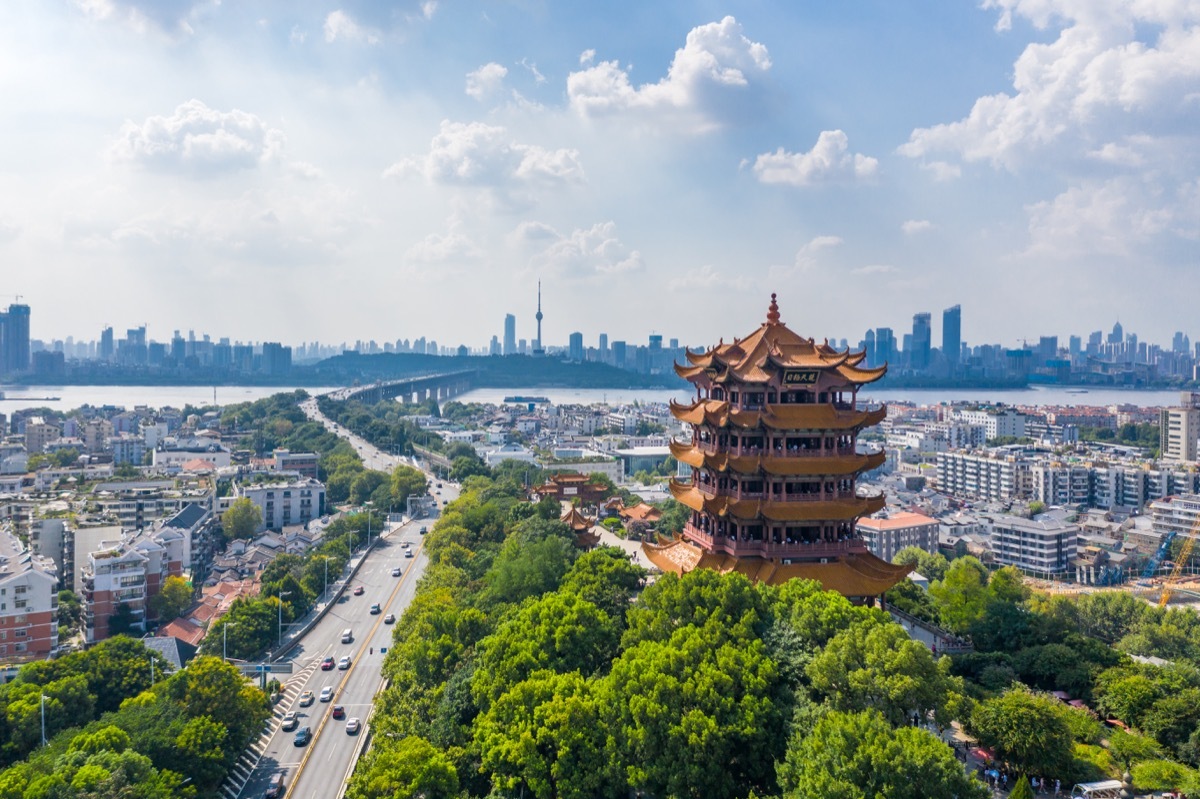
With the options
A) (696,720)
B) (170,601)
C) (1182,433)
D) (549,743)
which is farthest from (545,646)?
Answer: (1182,433)

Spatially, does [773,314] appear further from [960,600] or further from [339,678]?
[339,678]

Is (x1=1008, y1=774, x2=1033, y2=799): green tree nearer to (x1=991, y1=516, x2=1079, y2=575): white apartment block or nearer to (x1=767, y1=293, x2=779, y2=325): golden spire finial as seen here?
(x1=767, y1=293, x2=779, y2=325): golden spire finial

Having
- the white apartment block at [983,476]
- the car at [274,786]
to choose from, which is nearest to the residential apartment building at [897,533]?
the white apartment block at [983,476]

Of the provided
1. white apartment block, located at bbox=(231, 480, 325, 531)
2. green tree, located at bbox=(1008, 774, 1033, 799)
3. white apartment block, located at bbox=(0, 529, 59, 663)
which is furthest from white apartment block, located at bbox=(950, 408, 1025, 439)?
green tree, located at bbox=(1008, 774, 1033, 799)

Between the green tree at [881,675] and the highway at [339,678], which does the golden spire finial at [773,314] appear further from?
the highway at [339,678]

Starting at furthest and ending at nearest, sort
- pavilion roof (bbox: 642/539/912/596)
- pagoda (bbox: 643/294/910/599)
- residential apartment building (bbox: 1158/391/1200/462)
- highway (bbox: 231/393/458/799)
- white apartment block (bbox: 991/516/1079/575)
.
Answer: residential apartment building (bbox: 1158/391/1200/462), white apartment block (bbox: 991/516/1079/575), highway (bbox: 231/393/458/799), pagoda (bbox: 643/294/910/599), pavilion roof (bbox: 642/539/912/596)
